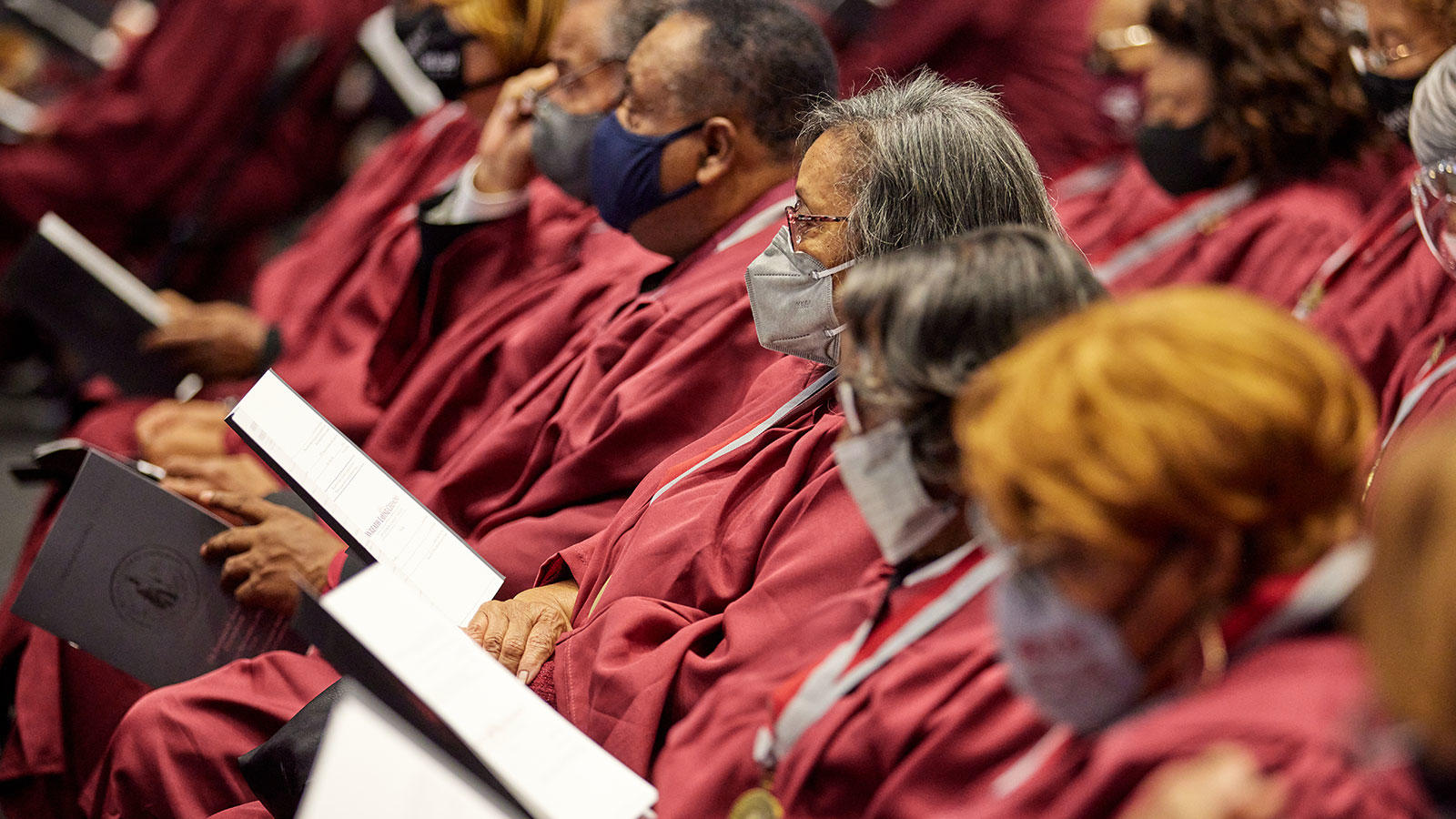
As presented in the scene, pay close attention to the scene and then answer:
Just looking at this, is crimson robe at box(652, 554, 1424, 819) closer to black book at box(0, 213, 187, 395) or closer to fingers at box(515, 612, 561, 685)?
fingers at box(515, 612, 561, 685)

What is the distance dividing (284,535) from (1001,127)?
1.61 metres

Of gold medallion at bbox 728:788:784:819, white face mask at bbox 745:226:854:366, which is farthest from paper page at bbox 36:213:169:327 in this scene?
gold medallion at bbox 728:788:784:819

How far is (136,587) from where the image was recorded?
7.61ft

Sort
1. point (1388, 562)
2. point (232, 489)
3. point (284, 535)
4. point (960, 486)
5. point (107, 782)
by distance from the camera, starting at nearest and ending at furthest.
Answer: point (1388, 562)
point (960, 486)
point (107, 782)
point (284, 535)
point (232, 489)

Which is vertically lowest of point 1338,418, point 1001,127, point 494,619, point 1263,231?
point 1263,231

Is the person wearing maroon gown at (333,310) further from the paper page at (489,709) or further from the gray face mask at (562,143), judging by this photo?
the paper page at (489,709)

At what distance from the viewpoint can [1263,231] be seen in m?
3.28

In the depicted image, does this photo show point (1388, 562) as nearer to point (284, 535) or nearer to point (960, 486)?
point (960, 486)

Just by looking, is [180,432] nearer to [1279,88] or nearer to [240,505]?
[240,505]

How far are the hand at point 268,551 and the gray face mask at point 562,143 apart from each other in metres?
1.10

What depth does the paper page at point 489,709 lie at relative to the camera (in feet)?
5.06

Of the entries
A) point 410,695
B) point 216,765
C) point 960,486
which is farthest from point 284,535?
point 960,486

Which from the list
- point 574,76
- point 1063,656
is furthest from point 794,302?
point 574,76

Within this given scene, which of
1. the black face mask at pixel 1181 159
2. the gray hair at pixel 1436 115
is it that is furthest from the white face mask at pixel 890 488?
the black face mask at pixel 1181 159
